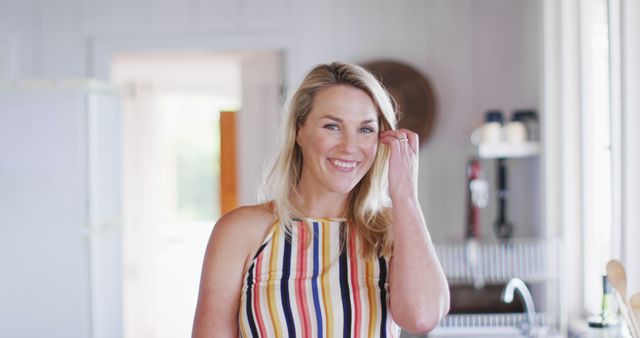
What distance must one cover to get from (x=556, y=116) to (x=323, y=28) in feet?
4.30

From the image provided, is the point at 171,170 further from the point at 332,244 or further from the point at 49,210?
→ the point at 332,244

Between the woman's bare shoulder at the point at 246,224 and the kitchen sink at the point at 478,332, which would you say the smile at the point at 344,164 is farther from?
the kitchen sink at the point at 478,332

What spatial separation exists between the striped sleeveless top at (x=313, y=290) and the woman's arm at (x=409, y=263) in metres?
0.04

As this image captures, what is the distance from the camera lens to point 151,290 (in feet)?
20.3

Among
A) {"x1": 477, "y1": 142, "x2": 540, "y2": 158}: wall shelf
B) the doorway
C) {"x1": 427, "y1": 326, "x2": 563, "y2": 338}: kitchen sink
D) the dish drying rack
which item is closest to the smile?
{"x1": 427, "y1": 326, "x2": 563, "y2": 338}: kitchen sink

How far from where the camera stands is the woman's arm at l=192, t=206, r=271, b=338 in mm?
1421

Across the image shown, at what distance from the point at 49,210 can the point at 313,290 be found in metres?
2.85

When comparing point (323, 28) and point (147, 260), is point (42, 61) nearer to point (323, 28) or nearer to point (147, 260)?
point (323, 28)

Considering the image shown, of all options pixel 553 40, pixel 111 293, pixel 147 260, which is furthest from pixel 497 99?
pixel 147 260

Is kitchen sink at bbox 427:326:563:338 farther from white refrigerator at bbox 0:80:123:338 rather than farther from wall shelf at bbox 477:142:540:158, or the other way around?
white refrigerator at bbox 0:80:123:338

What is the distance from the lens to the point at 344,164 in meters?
1.46

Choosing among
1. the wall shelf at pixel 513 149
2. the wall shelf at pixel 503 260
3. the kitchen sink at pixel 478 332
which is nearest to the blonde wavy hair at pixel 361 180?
the kitchen sink at pixel 478 332

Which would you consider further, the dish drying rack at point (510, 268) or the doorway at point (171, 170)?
the doorway at point (171, 170)

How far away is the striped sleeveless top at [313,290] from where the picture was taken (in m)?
1.41
